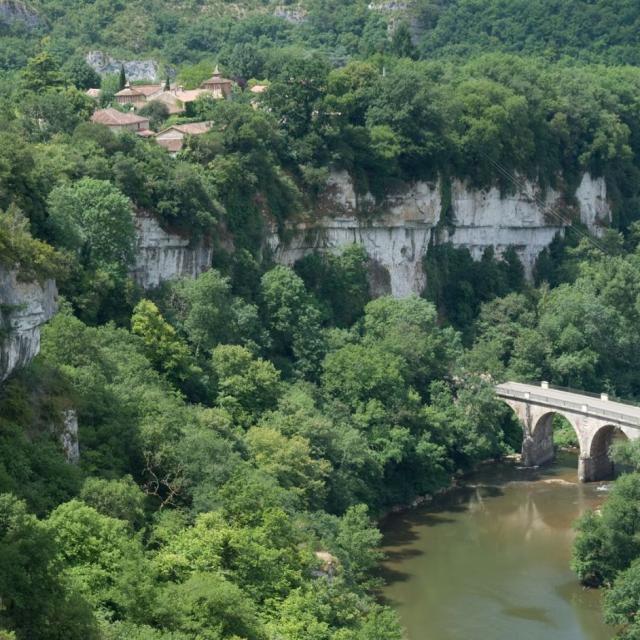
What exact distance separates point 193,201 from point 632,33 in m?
57.3

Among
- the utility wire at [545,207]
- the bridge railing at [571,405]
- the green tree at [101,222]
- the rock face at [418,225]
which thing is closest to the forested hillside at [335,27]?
the utility wire at [545,207]

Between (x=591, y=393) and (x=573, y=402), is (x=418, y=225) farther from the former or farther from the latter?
(x=573, y=402)

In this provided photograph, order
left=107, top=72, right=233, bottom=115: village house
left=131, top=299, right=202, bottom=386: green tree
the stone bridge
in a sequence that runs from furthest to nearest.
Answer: left=107, top=72, right=233, bottom=115: village house → the stone bridge → left=131, top=299, right=202, bottom=386: green tree

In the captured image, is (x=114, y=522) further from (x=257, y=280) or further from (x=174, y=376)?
(x=257, y=280)

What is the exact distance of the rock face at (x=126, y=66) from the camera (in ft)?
336

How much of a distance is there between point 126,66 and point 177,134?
3559 centimetres

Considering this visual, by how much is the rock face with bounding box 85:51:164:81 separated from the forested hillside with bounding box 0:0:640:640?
4.70 meters

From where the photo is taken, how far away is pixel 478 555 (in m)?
54.7

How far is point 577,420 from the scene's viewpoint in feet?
211

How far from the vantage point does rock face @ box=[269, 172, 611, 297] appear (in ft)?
234


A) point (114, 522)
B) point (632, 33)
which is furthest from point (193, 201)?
point (632, 33)

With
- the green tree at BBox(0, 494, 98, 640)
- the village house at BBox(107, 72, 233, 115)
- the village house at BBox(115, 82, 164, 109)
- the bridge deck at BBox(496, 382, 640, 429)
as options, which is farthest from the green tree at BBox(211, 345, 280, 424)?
the village house at BBox(115, 82, 164, 109)

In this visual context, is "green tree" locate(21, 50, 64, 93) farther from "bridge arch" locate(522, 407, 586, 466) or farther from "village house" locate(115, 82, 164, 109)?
"bridge arch" locate(522, 407, 586, 466)

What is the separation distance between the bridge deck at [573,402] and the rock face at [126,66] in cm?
4230
